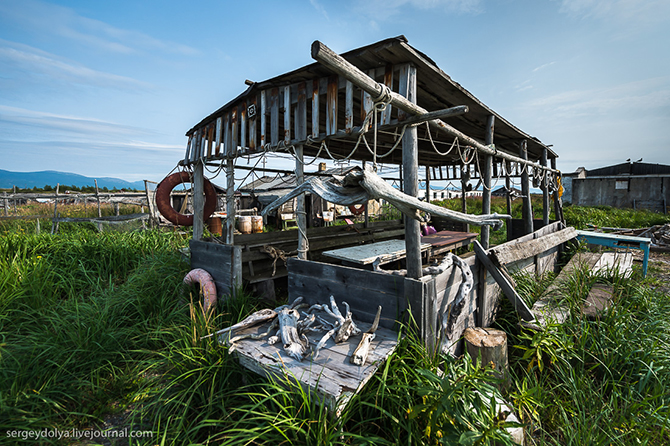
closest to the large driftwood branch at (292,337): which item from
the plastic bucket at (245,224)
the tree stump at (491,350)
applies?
the tree stump at (491,350)

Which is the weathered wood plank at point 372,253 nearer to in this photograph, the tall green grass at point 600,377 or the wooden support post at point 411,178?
the wooden support post at point 411,178

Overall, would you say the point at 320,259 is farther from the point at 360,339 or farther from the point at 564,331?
the point at 564,331

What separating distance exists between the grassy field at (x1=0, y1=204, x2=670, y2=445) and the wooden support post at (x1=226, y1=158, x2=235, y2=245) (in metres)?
1.29

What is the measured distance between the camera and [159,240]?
7.76 metres

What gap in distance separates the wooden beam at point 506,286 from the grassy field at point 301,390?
0.77ft

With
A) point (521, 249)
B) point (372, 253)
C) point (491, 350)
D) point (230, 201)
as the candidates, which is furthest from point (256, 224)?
point (491, 350)

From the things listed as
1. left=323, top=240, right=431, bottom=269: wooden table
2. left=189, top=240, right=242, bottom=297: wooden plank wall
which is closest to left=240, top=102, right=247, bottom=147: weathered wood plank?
left=189, top=240, right=242, bottom=297: wooden plank wall

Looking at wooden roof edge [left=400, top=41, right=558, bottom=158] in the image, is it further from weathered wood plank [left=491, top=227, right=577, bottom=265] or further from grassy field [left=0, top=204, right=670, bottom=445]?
grassy field [left=0, top=204, right=670, bottom=445]

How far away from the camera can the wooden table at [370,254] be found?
4363 millimetres

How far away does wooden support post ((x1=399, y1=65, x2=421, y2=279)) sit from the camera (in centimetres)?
309

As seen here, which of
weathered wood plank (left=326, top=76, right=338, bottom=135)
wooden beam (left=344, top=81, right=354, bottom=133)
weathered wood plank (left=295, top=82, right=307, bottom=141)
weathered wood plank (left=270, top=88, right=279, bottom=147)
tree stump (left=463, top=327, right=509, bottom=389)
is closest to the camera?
tree stump (left=463, top=327, right=509, bottom=389)

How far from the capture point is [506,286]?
12.0 feet

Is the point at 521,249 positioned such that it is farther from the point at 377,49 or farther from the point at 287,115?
the point at 287,115

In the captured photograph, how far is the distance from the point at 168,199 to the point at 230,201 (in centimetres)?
177
